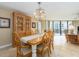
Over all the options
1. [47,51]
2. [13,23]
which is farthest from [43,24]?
[47,51]

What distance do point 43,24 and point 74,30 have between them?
2.35m

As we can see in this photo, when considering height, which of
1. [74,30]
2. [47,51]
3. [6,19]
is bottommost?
[47,51]

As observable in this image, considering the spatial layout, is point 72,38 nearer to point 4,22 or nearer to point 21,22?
point 21,22

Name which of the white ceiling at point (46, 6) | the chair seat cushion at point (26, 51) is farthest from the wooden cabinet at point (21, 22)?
the chair seat cushion at point (26, 51)

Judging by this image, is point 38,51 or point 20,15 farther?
point 20,15

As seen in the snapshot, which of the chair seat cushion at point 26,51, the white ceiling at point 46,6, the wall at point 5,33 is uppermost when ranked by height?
the white ceiling at point 46,6

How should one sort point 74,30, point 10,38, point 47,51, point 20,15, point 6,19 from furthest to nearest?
point 74,30 → point 20,15 → point 10,38 → point 6,19 → point 47,51

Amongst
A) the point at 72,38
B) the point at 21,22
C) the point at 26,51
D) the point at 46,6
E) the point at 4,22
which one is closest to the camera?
the point at 26,51

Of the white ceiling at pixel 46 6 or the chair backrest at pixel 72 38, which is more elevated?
the white ceiling at pixel 46 6

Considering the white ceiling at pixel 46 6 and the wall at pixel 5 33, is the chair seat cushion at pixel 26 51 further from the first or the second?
the wall at pixel 5 33

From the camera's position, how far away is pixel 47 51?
4.29 m

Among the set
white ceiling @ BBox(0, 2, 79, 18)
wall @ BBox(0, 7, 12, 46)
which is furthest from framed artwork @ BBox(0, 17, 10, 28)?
white ceiling @ BBox(0, 2, 79, 18)

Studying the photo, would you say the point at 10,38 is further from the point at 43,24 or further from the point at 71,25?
the point at 71,25

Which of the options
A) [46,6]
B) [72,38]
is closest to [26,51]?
[46,6]
